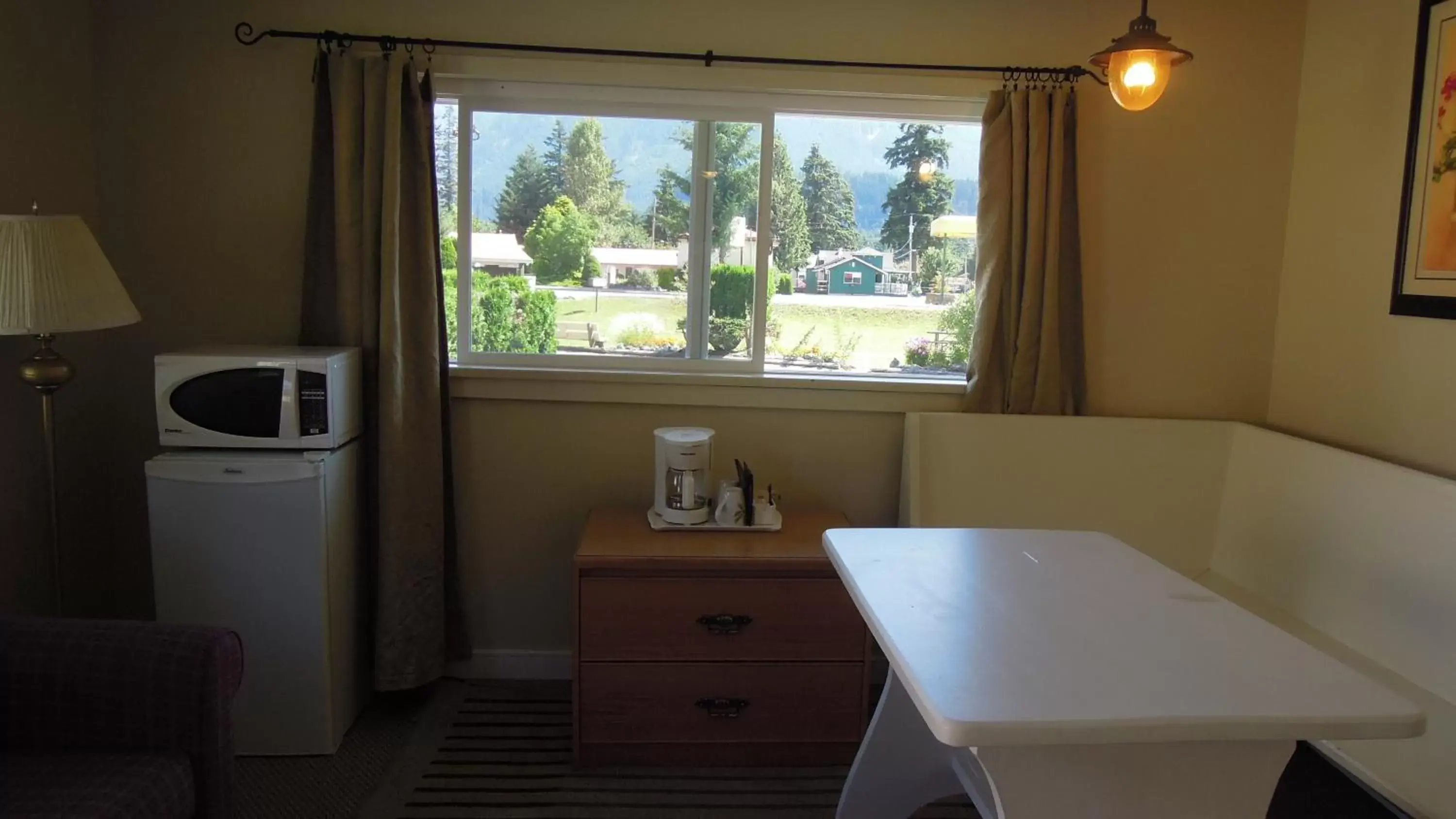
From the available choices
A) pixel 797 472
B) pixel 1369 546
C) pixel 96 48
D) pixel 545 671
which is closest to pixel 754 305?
pixel 797 472

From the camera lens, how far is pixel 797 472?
3.09m

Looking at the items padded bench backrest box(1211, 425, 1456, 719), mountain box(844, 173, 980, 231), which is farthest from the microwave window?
padded bench backrest box(1211, 425, 1456, 719)

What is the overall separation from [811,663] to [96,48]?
271 centimetres

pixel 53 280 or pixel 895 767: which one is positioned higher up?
pixel 53 280

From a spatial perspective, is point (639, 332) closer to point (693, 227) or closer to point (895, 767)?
point (693, 227)

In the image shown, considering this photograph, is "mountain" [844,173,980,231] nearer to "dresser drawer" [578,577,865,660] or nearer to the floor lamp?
"dresser drawer" [578,577,865,660]

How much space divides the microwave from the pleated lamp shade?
0.66 ft

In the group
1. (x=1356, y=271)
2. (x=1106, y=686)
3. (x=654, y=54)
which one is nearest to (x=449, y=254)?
(x=654, y=54)

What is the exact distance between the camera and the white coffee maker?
2.69 m

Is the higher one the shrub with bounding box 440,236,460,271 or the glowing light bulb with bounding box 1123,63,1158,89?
the glowing light bulb with bounding box 1123,63,1158,89

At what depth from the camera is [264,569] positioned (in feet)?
8.17

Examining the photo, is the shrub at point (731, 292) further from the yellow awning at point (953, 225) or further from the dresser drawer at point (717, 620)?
the dresser drawer at point (717, 620)

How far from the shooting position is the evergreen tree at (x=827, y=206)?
3.05 metres

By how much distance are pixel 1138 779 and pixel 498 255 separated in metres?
2.30
